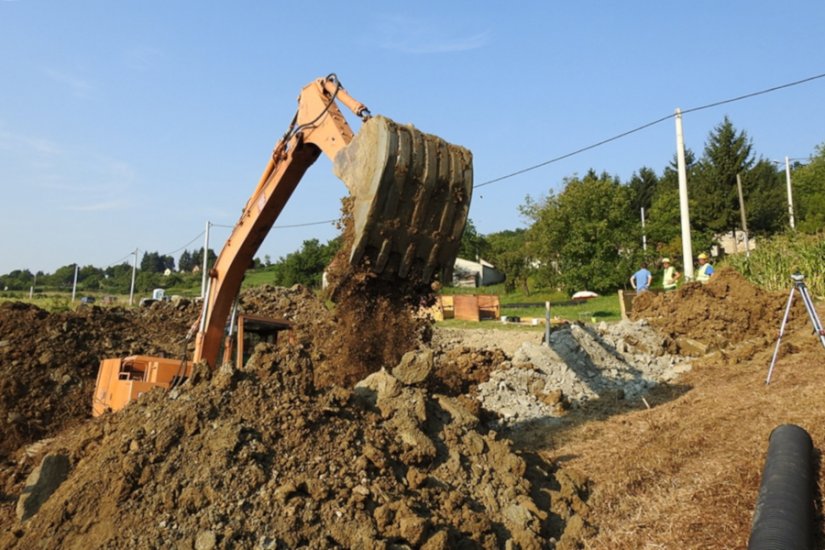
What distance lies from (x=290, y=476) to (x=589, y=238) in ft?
141

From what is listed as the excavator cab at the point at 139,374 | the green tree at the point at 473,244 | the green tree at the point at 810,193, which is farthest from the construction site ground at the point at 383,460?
the green tree at the point at 473,244

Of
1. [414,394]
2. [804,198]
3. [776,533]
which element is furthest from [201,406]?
[804,198]

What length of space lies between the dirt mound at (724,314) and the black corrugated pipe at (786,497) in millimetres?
7811

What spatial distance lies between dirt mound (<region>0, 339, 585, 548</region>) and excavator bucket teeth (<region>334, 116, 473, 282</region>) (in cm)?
120

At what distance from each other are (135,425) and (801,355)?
31.0ft

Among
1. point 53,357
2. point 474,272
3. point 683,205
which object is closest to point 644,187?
point 474,272

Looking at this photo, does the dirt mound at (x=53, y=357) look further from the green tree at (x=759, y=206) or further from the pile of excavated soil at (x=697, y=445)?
the green tree at (x=759, y=206)

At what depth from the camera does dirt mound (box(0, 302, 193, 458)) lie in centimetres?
1008

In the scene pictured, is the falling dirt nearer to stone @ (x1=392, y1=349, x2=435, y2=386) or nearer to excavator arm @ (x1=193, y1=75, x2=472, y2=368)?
excavator arm @ (x1=193, y1=75, x2=472, y2=368)

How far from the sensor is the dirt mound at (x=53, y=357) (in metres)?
10.1

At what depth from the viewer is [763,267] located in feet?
60.7

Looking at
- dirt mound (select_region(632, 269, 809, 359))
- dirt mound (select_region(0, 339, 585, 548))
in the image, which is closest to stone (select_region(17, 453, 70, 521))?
dirt mound (select_region(0, 339, 585, 548))

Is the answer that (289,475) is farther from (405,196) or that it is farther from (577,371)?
(577,371)

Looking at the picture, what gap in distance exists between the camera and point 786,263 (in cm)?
1806
